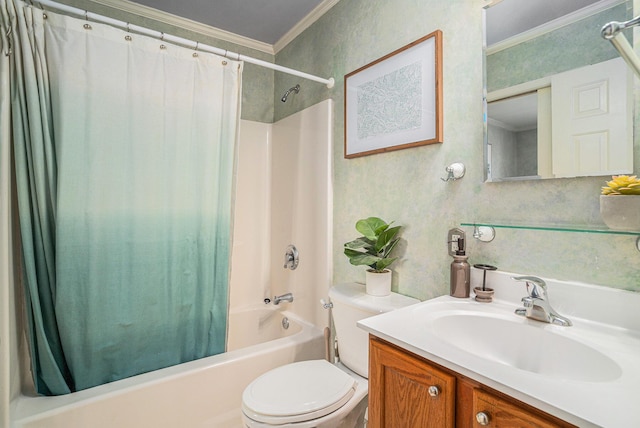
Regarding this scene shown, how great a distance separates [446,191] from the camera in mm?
1269

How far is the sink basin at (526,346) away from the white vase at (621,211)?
31 centimetres

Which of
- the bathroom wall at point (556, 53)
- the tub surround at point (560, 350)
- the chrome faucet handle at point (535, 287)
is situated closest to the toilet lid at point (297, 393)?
the tub surround at point (560, 350)

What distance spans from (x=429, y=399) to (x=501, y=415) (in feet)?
0.54

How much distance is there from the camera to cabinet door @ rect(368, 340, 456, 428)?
2.32ft

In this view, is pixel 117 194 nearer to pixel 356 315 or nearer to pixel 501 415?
pixel 356 315

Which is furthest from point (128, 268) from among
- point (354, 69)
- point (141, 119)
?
point (354, 69)

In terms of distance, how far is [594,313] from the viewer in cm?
87

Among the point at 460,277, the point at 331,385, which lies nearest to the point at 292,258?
the point at 331,385

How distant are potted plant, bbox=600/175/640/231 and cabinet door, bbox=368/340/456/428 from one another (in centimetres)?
57

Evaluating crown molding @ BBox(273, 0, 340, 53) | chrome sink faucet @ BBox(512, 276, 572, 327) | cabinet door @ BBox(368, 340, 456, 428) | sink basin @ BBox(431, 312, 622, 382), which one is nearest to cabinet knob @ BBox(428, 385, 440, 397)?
cabinet door @ BBox(368, 340, 456, 428)

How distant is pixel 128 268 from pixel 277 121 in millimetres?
1568

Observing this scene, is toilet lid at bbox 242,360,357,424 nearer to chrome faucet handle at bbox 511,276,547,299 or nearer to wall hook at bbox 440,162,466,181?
chrome faucet handle at bbox 511,276,547,299

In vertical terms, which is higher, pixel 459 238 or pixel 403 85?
pixel 403 85

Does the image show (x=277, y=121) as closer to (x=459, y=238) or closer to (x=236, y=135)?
(x=236, y=135)
